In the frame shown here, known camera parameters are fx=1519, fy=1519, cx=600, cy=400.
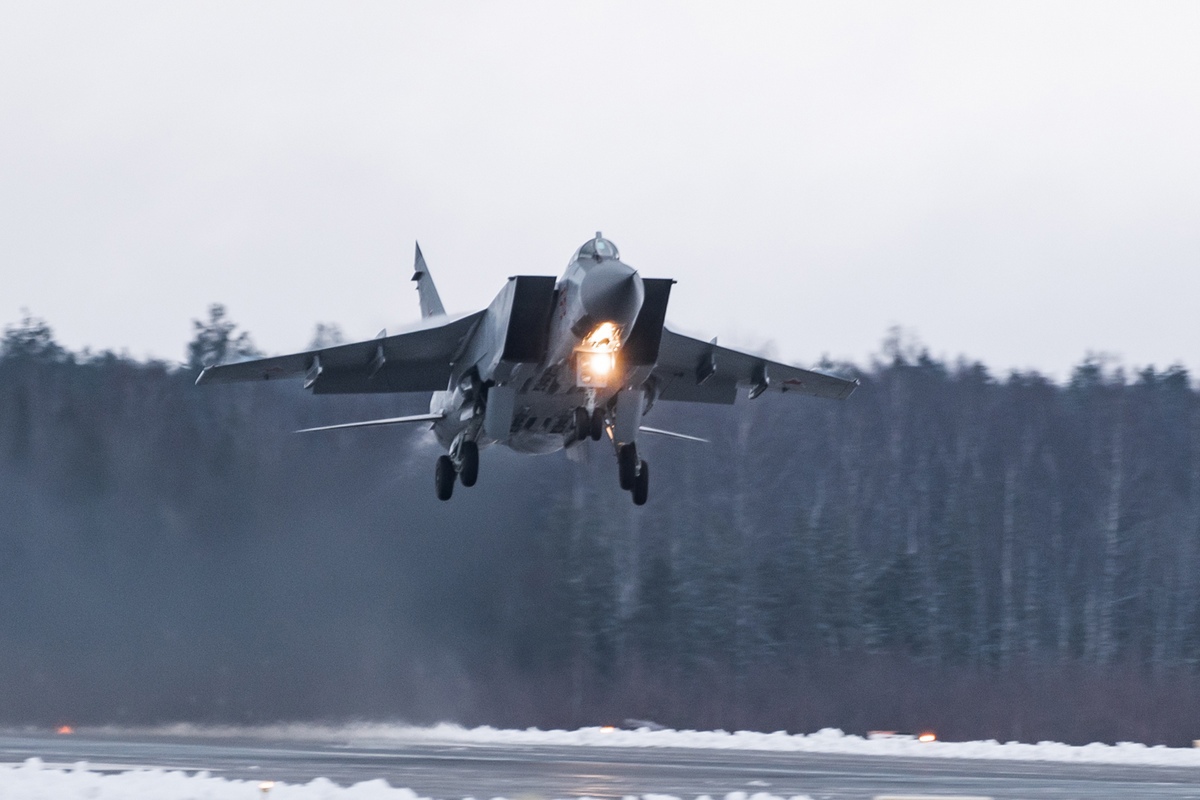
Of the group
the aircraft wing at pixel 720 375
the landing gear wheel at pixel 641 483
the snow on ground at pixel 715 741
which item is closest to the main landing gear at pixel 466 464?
the landing gear wheel at pixel 641 483

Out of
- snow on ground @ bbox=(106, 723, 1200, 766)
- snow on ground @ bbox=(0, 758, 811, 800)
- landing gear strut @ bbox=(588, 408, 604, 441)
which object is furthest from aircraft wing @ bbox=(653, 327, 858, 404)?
snow on ground @ bbox=(0, 758, 811, 800)

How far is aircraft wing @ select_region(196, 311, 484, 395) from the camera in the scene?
22.4m

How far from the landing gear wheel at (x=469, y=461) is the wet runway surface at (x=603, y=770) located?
413 centimetres

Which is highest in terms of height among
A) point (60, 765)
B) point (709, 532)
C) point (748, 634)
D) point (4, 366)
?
point (4, 366)

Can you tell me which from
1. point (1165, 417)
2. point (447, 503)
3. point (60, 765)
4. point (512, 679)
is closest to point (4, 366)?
point (447, 503)

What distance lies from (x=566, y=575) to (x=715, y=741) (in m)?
5.88

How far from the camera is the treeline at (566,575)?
30250 mm

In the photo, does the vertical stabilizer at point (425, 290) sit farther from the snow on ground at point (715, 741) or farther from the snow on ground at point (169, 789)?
the snow on ground at point (169, 789)

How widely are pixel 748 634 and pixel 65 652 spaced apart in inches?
616

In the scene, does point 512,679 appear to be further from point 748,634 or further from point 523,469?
point 748,634

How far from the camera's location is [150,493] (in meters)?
31.7

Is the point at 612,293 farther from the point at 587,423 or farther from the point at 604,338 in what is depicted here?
the point at 587,423

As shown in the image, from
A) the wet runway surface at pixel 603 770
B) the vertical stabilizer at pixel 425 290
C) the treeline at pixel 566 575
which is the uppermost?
the vertical stabilizer at pixel 425 290

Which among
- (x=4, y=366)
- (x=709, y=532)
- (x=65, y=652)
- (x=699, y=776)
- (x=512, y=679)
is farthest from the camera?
(x=709, y=532)
